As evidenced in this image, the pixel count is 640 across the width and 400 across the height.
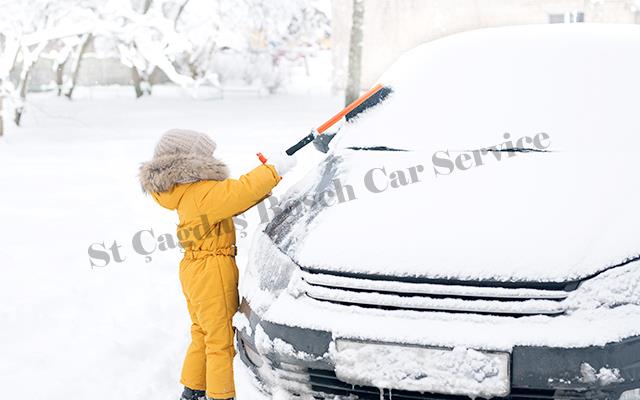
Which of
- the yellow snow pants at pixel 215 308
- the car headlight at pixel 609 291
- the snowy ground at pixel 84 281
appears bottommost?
the snowy ground at pixel 84 281

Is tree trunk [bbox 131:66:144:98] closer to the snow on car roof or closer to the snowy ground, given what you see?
the snowy ground

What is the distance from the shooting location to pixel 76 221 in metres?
6.23

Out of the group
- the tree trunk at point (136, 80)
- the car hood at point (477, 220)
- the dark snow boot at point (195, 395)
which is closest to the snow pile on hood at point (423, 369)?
the car hood at point (477, 220)

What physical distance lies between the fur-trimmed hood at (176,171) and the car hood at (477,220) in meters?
0.33

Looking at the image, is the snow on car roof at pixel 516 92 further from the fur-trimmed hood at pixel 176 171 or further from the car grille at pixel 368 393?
the car grille at pixel 368 393

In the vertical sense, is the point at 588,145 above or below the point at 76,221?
above

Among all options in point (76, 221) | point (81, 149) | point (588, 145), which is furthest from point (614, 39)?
point (81, 149)

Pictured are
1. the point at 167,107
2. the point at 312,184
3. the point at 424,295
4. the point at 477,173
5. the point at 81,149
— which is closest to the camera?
the point at 424,295

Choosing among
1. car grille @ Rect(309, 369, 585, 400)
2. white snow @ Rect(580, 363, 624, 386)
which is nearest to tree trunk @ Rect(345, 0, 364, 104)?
car grille @ Rect(309, 369, 585, 400)

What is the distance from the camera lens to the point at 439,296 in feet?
7.06

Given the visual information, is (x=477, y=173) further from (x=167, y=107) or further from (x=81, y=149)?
(x=167, y=107)

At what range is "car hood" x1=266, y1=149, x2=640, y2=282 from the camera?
7.04 ft

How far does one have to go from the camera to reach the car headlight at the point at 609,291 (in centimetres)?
205

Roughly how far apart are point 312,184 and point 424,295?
2.93 ft
